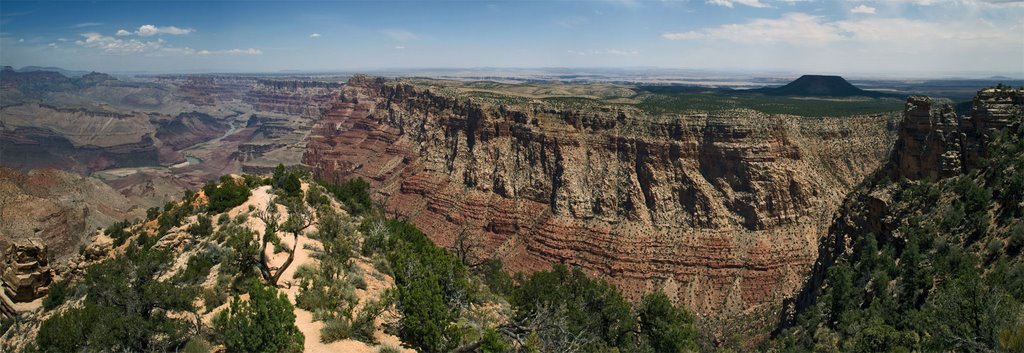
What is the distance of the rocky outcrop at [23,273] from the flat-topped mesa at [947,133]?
180ft

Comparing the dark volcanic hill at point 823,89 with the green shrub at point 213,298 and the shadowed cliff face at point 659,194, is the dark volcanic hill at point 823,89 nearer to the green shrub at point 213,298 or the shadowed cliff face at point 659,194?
the shadowed cliff face at point 659,194

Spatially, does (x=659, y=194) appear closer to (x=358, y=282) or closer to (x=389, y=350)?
(x=358, y=282)

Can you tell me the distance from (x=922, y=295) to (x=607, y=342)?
14750 millimetres

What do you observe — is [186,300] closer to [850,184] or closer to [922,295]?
[922,295]

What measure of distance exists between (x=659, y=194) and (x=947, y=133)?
27241 millimetres

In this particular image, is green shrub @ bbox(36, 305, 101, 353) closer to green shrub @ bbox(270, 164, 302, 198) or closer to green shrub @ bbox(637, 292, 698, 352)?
green shrub @ bbox(270, 164, 302, 198)

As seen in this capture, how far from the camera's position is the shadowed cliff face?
55344 millimetres

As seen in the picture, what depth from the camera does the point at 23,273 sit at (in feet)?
97.7

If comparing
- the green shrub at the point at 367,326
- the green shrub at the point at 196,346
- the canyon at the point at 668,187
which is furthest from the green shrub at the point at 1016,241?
the green shrub at the point at 196,346

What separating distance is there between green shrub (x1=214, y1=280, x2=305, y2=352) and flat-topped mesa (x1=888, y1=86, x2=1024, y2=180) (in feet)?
134

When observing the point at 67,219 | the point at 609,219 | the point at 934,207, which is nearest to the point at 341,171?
the point at 67,219

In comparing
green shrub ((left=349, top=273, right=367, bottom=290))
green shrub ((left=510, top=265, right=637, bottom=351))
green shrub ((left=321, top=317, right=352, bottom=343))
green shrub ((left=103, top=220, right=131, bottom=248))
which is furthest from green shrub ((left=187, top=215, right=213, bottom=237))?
green shrub ((left=510, top=265, right=637, bottom=351))

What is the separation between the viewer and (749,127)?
58969 millimetres

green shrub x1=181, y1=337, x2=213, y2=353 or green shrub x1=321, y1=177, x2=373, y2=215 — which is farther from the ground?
green shrub x1=181, y1=337, x2=213, y2=353
